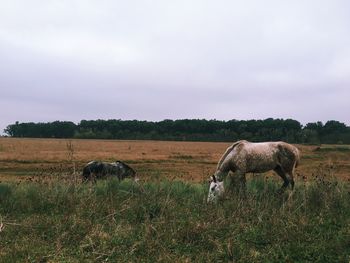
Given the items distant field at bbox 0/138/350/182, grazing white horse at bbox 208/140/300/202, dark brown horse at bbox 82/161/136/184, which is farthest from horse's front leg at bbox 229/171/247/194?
dark brown horse at bbox 82/161/136/184

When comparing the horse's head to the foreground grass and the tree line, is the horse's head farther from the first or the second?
the tree line

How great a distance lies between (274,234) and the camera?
25.1 ft

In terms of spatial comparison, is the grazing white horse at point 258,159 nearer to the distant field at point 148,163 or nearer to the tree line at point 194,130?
the distant field at point 148,163

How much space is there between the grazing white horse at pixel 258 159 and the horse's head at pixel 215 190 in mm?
874

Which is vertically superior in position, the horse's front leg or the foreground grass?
the horse's front leg

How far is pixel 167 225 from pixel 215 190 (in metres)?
2.81

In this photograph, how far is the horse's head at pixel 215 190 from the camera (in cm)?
1022

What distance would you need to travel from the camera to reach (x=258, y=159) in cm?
1257

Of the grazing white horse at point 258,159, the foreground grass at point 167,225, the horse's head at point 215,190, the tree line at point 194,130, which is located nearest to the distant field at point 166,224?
the foreground grass at point 167,225

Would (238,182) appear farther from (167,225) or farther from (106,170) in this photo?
(106,170)

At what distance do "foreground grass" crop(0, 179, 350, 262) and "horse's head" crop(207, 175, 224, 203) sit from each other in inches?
9.2

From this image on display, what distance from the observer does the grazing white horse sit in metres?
12.4

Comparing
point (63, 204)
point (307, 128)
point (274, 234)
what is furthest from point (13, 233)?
point (307, 128)

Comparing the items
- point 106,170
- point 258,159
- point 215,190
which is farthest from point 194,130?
point 215,190
